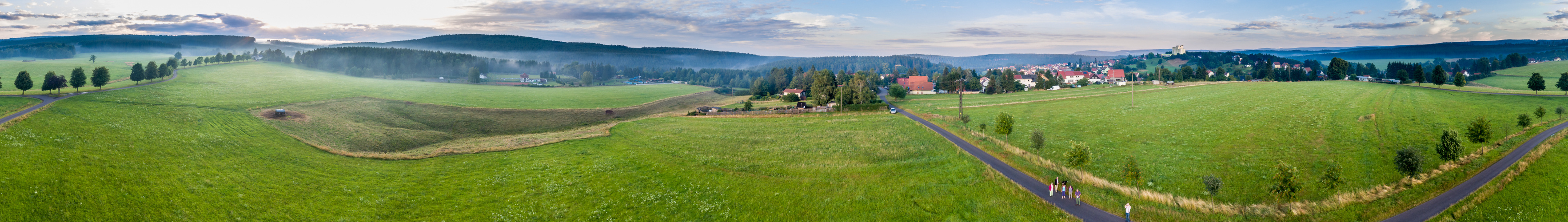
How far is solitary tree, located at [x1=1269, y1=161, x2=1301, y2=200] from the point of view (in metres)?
20.5

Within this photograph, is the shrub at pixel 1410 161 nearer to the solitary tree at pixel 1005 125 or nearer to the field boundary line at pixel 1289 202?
the field boundary line at pixel 1289 202

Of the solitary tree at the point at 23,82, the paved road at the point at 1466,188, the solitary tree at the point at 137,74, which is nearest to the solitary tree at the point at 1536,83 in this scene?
the paved road at the point at 1466,188

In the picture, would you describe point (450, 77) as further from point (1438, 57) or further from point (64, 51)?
point (1438, 57)

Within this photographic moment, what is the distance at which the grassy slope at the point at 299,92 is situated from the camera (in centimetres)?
3167

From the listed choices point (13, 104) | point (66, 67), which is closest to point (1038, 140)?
point (13, 104)

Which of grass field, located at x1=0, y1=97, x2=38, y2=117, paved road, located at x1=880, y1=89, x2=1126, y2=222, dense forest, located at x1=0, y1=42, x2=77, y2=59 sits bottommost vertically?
paved road, located at x1=880, y1=89, x2=1126, y2=222

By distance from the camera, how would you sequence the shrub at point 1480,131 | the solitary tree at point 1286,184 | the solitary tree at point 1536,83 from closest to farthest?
the solitary tree at point 1286,184 < the shrub at point 1480,131 < the solitary tree at point 1536,83

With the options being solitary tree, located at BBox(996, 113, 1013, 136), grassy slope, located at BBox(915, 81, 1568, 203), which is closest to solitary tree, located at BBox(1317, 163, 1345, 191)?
grassy slope, located at BBox(915, 81, 1568, 203)

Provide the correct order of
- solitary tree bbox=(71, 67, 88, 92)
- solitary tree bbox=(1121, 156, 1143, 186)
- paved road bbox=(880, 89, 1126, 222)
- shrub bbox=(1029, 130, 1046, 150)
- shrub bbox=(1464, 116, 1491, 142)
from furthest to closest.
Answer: shrub bbox=(1029, 130, 1046, 150), solitary tree bbox=(71, 67, 88, 92), shrub bbox=(1464, 116, 1491, 142), solitary tree bbox=(1121, 156, 1143, 186), paved road bbox=(880, 89, 1126, 222)

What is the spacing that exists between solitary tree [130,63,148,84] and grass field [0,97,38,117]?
757cm

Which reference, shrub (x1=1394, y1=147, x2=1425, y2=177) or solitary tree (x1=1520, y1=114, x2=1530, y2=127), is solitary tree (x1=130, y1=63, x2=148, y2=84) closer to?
shrub (x1=1394, y1=147, x2=1425, y2=177)

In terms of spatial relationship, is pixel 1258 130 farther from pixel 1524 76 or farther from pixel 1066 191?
pixel 1524 76

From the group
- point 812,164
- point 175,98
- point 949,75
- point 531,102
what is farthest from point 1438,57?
point 175,98

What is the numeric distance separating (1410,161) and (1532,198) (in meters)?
3.53
